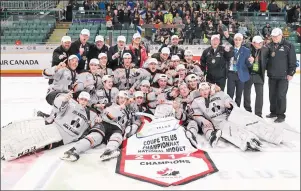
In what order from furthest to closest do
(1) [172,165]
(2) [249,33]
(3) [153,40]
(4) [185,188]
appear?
(2) [249,33], (3) [153,40], (1) [172,165], (4) [185,188]

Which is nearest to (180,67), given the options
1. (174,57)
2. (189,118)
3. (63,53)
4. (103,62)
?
(174,57)

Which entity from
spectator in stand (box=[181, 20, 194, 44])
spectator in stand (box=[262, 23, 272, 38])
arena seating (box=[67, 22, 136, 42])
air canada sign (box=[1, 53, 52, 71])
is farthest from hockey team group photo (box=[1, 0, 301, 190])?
spectator in stand (box=[262, 23, 272, 38])

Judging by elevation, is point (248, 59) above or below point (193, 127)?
above

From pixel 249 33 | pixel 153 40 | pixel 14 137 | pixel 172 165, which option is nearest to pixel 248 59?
pixel 172 165

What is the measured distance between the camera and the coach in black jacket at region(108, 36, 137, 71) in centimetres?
605

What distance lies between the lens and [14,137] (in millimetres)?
4051

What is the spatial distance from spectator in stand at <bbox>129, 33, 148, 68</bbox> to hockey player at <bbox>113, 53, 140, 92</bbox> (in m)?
0.52

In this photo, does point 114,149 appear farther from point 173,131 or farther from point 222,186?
point 222,186

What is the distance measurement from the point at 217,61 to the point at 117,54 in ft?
4.98

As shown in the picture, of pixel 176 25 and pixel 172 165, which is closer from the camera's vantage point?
pixel 172 165

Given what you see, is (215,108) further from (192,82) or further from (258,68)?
(258,68)

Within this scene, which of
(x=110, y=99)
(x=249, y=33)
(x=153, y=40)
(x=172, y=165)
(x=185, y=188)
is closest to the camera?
(x=185, y=188)

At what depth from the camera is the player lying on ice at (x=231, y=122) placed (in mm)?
4430

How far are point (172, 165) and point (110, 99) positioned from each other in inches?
61.6
